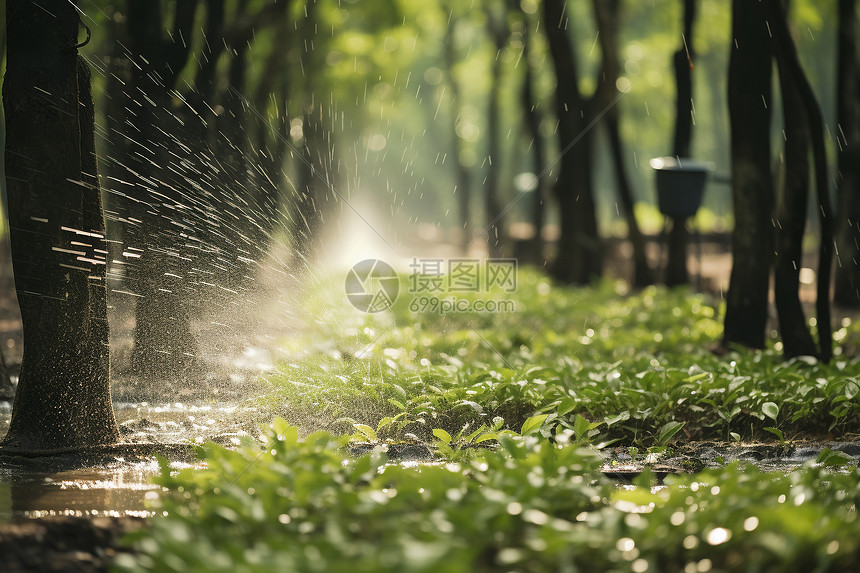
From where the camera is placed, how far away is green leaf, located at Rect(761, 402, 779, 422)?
5199 mm

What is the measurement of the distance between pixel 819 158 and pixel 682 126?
6227 mm

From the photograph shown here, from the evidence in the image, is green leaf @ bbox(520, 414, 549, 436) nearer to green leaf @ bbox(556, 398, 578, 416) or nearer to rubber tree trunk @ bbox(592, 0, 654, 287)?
green leaf @ bbox(556, 398, 578, 416)

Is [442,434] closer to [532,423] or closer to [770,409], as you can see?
[532,423]

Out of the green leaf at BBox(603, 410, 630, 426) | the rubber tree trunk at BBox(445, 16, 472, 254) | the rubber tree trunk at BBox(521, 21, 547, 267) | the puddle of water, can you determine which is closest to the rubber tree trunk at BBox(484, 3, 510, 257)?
the rubber tree trunk at BBox(521, 21, 547, 267)

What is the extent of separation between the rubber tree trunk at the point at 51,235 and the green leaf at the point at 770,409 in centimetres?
400

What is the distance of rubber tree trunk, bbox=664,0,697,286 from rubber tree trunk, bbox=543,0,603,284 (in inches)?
→ 83.1

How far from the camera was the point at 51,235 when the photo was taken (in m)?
4.76

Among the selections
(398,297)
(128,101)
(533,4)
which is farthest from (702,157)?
(128,101)

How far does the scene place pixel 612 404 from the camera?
5602 millimetres

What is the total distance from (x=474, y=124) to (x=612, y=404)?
1813 inches

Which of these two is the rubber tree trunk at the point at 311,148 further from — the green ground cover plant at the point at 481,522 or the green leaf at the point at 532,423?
the green ground cover plant at the point at 481,522

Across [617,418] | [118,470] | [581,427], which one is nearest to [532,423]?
[581,427]

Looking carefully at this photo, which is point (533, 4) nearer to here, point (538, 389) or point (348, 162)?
point (538, 389)

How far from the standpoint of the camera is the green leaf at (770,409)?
5199 mm
